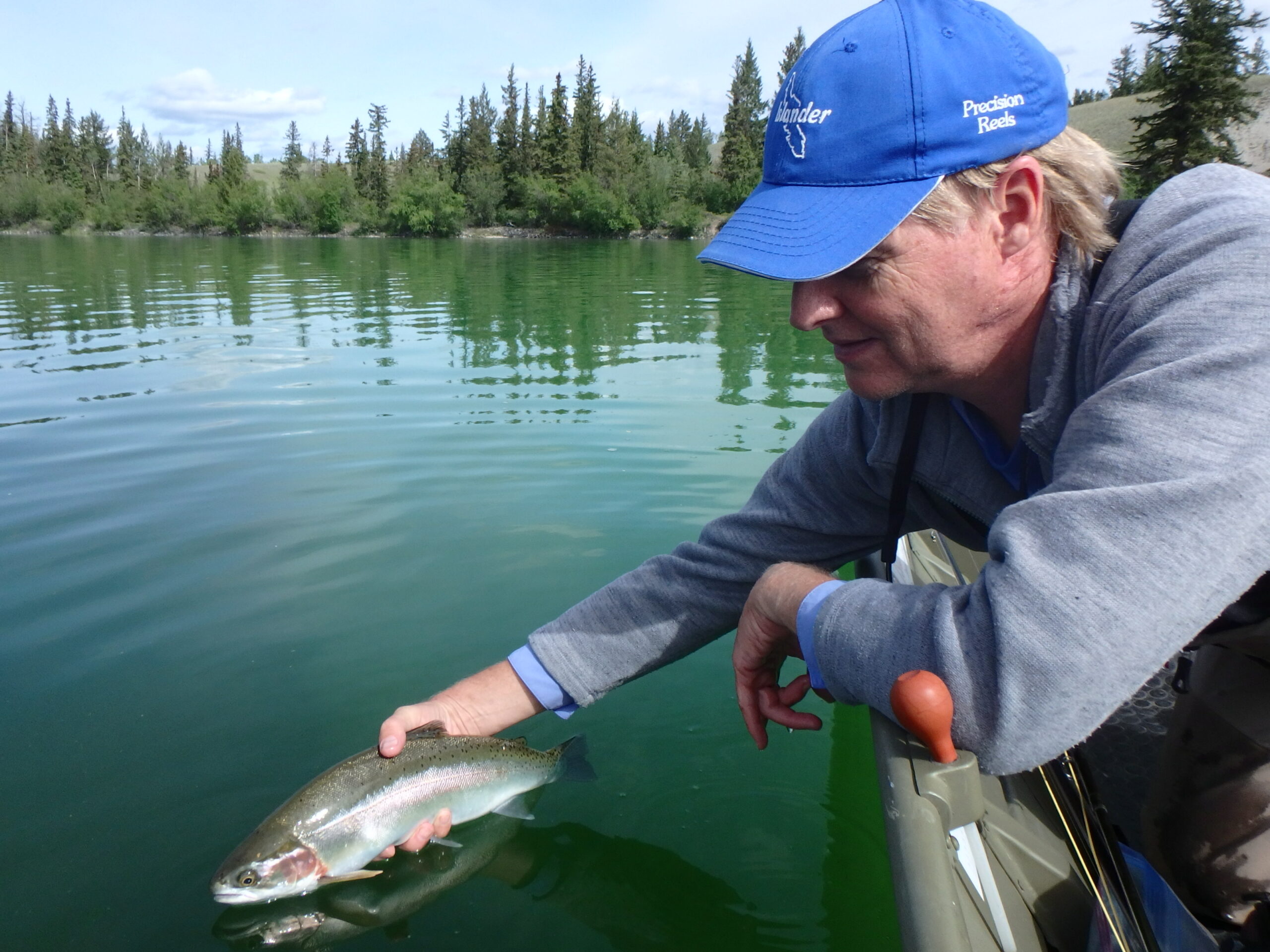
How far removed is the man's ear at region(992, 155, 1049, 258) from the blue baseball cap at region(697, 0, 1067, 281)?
1.5 inches

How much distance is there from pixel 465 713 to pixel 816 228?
1.72m

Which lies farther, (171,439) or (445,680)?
(171,439)

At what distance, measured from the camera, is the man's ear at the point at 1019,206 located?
1719 millimetres

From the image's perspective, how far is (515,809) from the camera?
3.02 meters

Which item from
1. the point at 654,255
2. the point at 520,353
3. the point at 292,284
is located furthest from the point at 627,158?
the point at 520,353

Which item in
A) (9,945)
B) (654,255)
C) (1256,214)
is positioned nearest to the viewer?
(1256,214)

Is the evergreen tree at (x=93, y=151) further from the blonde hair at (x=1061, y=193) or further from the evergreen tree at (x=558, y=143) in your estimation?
the blonde hair at (x=1061, y=193)

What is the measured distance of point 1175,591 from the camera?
4.36 feet

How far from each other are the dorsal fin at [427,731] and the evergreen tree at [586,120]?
3581 inches

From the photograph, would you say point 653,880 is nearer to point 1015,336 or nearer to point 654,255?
point 1015,336

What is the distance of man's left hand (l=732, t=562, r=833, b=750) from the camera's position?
6.32 feet

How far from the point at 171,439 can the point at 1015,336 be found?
7.43 meters

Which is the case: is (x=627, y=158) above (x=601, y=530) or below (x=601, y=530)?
above

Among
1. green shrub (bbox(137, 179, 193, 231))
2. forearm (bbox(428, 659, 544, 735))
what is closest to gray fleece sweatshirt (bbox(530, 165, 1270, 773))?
forearm (bbox(428, 659, 544, 735))
